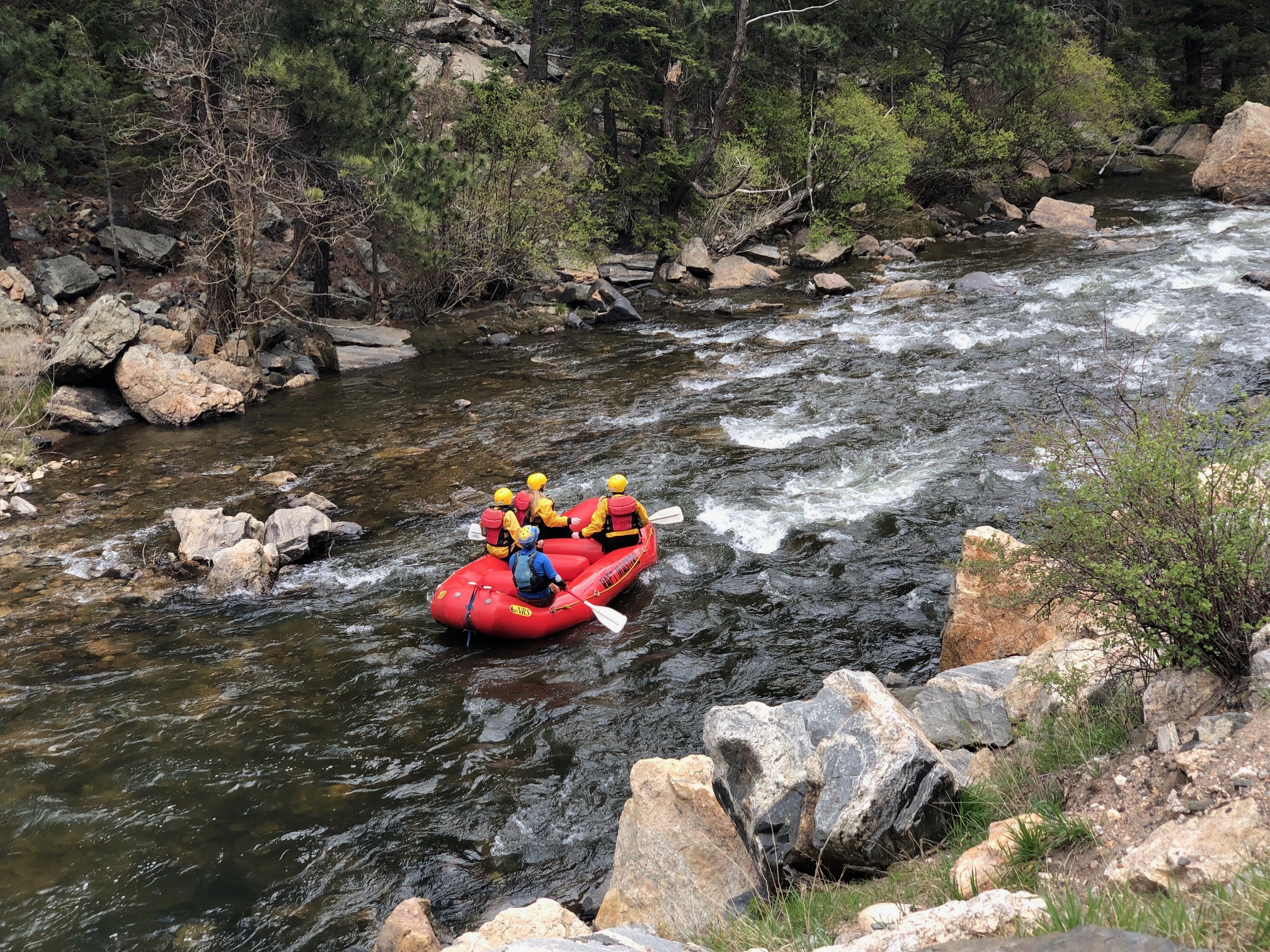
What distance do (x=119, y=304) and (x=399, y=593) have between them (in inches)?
372

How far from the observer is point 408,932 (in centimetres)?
458

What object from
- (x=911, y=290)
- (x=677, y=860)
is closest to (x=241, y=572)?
(x=677, y=860)

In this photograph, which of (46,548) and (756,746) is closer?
(756,746)

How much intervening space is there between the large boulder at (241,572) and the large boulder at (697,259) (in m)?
15.2

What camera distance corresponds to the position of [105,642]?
796 centimetres

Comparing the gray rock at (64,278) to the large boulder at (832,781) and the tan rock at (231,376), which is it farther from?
the large boulder at (832,781)

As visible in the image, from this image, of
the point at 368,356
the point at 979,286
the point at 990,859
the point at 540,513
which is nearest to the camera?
the point at 990,859

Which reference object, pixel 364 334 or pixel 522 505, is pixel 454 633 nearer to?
pixel 522 505

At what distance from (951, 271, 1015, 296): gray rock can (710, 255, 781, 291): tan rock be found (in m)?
4.96

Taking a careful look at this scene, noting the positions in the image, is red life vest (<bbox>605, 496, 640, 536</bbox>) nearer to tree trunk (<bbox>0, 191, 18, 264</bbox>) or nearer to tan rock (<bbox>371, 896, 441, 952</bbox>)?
tan rock (<bbox>371, 896, 441, 952</bbox>)

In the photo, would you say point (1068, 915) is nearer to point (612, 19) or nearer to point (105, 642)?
point (105, 642)

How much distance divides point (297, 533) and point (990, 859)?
309 inches

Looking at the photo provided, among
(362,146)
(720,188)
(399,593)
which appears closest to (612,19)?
(720,188)

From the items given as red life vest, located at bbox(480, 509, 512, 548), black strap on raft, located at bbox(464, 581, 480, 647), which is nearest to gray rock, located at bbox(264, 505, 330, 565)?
red life vest, located at bbox(480, 509, 512, 548)
